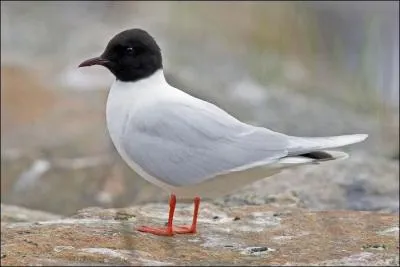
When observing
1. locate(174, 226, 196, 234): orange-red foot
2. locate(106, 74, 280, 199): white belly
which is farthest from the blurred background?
locate(106, 74, 280, 199): white belly

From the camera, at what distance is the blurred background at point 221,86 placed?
5473mm

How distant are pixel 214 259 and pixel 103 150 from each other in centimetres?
331

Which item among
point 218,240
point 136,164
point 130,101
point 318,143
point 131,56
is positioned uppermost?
point 131,56

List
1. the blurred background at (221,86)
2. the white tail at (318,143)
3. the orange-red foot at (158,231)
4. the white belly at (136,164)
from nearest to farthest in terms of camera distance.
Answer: the white tail at (318,143)
the white belly at (136,164)
the orange-red foot at (158,231)
the blurred background at (221,86)

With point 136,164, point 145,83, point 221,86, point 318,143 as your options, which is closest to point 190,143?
point 136,164

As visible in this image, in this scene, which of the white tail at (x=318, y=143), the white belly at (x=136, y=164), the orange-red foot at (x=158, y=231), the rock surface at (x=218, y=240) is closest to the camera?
the rock surface at (x=218, y=240)

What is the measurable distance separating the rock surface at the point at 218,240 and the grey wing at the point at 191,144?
26 cm

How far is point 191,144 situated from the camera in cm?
364

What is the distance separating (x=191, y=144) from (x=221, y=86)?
4619 millimetres

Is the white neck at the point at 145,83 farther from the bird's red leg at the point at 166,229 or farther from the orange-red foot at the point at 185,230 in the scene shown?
the orange-red foot at the point at 185,230

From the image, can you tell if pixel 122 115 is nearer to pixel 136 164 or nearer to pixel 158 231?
pixel 136 164

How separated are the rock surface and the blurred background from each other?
761mm

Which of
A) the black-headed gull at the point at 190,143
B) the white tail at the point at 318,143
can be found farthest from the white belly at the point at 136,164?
the white tail at the point at 318,143

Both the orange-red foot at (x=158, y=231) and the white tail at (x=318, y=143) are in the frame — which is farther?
the orange-red foot at (x=158, y=231)
